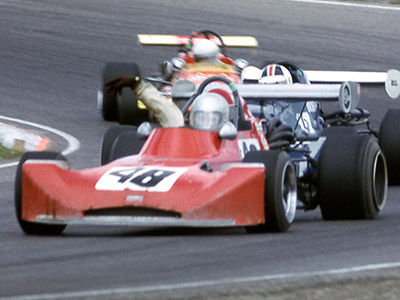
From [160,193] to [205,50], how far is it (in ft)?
28.5

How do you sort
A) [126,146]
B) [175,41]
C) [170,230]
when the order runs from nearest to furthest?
1. [170,230]
2. [126,146]
3. [175,41]

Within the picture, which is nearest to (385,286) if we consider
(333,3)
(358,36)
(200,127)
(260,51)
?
(200,127)

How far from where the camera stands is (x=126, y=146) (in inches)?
415

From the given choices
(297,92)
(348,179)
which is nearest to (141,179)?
(348,179)

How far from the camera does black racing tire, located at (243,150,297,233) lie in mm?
8695

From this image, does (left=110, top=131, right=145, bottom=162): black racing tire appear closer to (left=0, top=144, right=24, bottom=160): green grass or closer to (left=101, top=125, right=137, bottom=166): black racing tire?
(left=101, top=125, right=137, bottom=166): black racing tire

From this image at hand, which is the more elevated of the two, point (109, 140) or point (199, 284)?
point (199, 284)

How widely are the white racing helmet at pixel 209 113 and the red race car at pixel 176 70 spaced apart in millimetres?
6675

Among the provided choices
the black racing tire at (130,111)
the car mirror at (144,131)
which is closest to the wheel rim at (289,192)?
the car mirror at (144,131)

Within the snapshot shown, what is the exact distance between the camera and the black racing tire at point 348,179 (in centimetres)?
973

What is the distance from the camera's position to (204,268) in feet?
23.9

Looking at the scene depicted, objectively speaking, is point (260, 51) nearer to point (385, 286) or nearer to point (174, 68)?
point (174, 68)

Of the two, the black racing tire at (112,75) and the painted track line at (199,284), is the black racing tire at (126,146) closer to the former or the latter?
the painted track line at (199,284)

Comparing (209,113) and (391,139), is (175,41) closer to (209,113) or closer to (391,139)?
(391,139)
